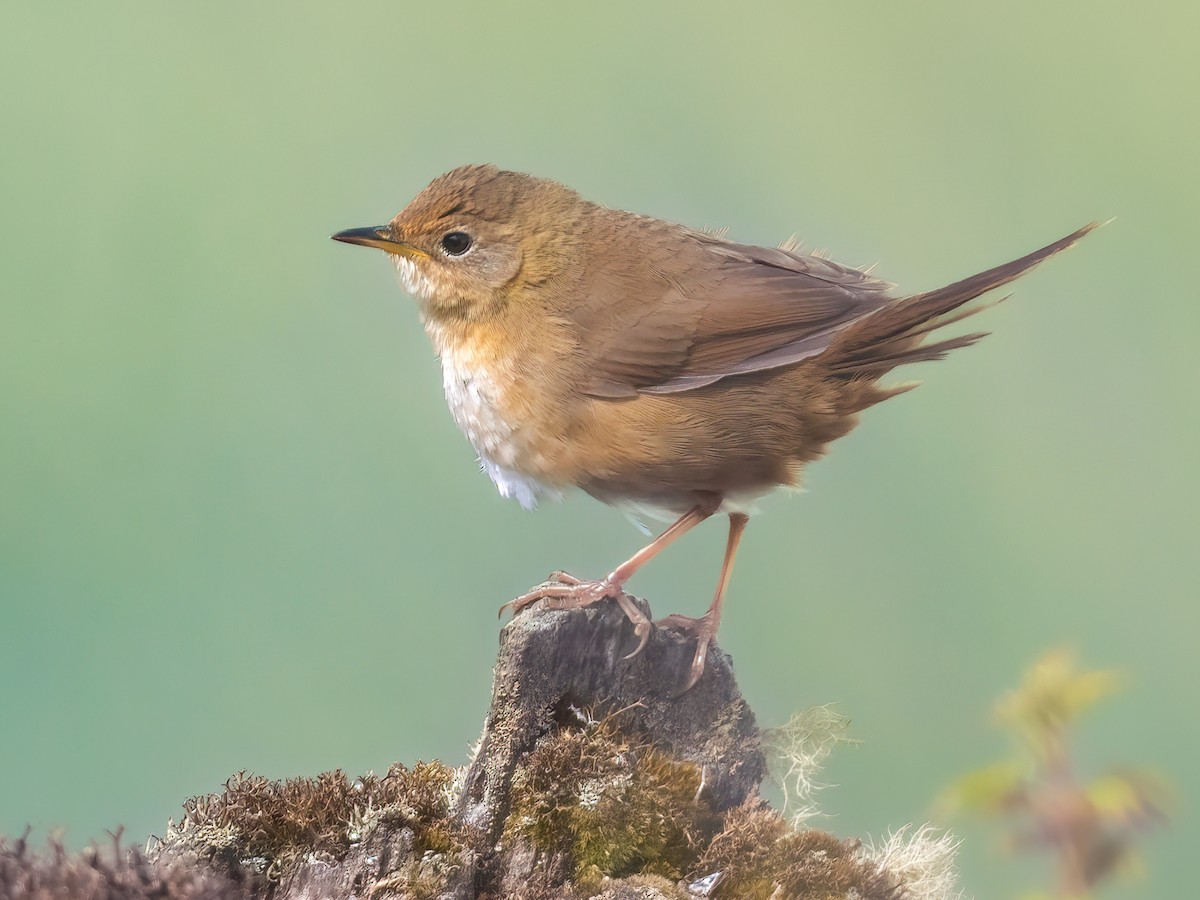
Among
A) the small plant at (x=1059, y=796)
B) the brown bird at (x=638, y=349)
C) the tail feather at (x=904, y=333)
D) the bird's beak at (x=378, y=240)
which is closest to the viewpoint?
the small plant at (x=1059, y=796)

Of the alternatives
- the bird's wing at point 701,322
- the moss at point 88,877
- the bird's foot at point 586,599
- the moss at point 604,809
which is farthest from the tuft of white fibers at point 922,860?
the moss at point 88,877

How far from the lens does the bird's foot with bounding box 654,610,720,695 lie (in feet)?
10.8

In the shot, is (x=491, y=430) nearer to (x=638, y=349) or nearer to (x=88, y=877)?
(x=638, y=349)

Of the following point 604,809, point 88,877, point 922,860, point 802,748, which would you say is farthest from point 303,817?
point 922,860

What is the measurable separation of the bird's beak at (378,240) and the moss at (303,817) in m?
A: 1.50

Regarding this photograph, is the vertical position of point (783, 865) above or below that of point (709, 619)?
below

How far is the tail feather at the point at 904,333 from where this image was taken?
3053 millimetres

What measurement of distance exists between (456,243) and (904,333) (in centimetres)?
132

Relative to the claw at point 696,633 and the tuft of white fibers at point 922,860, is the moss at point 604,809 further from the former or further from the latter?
the tuft of white fibers at point 922,860

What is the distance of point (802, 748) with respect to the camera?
340cm

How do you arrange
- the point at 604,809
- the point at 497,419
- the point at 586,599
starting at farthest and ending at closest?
the point at 497,419 < the point at 586,599 < the point at 604,809

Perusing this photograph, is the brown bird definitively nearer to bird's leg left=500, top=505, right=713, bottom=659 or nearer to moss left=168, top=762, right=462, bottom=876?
bird's leg left=500, top=505, right=713, bottom=659

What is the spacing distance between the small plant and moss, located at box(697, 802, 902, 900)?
674mm

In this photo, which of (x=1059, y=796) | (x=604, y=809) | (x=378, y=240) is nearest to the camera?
(x=1059, y=796)
